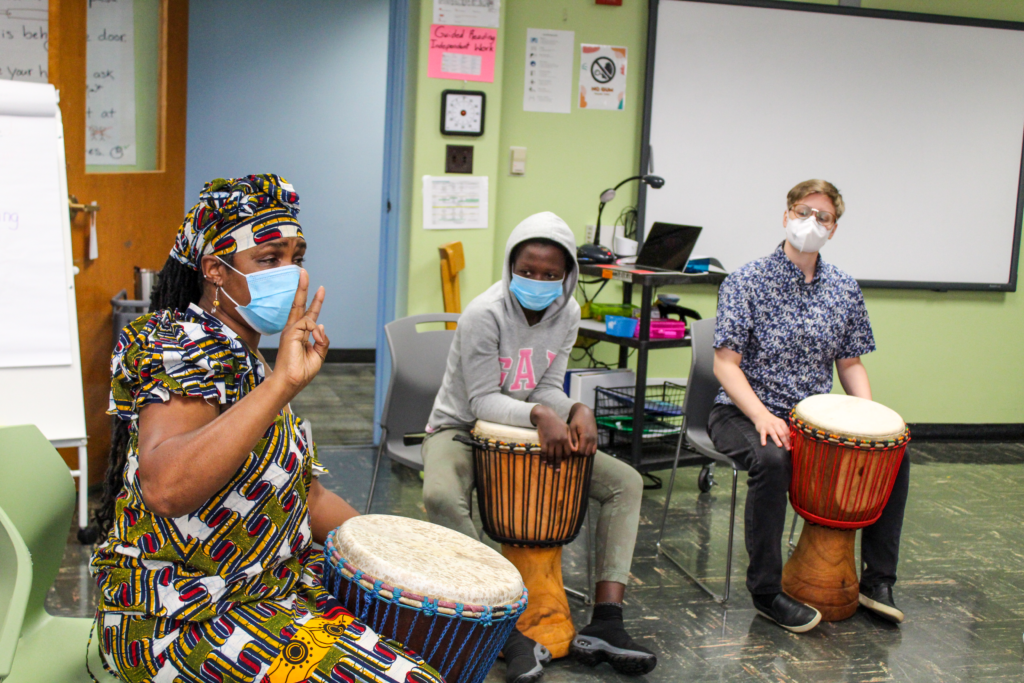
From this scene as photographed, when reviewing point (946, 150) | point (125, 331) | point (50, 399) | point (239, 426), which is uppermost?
point (946, 150)

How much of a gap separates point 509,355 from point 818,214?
3.60 feet

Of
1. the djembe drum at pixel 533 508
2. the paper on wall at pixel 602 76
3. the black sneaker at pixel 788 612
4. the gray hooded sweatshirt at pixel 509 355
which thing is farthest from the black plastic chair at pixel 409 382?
the paper on wall at pixel 602 76

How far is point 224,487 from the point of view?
135 centimetres

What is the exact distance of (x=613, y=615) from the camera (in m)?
2.43

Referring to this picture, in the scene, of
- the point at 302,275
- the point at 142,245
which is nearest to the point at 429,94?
the point at 142,245

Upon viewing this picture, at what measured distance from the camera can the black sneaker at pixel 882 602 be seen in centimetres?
274

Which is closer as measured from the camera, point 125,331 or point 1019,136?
point 125,331

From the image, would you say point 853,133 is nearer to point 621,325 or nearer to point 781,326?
point 621,325

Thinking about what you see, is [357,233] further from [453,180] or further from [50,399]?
[50,399]

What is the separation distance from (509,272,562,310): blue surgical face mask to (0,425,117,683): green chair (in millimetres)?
1225

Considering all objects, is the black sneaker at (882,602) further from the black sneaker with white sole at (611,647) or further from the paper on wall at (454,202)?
the paper on wall at (454,202)

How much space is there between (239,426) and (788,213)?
2165 millimetres

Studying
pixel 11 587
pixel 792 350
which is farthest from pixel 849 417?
pixel 11 587

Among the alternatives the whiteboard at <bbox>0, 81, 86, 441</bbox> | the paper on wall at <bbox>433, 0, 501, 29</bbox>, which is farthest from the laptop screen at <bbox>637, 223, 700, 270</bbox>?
the whiteboard at <bbox>0, 81, 86, 441</bbox>
